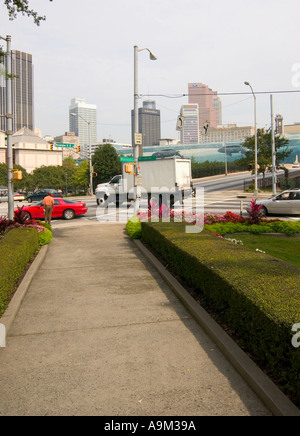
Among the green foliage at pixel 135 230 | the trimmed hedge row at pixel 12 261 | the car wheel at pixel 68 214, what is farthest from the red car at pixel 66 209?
the trimmed hedge row at pixel 12 261

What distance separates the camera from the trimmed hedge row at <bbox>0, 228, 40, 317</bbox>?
697cm

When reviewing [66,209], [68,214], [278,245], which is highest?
[66,209]

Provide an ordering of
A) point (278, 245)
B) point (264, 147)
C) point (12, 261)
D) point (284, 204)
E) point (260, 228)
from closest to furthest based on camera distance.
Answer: point (12, 261) < point (278, 245) < point (260, 228) < point (284, 204) < point (264, 147)

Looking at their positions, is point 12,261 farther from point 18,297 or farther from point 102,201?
point 102,201

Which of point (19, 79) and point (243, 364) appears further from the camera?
point (19, 79)

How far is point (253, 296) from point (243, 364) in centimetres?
79

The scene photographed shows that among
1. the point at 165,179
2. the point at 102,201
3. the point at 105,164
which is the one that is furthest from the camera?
the point at 105,164

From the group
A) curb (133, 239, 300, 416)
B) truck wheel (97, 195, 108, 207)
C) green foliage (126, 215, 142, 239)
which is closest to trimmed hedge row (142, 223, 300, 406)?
curb (133, 239, 300, 416)

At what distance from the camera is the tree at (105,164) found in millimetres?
69575

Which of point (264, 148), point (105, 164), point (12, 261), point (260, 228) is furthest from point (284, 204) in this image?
point (105, 164)

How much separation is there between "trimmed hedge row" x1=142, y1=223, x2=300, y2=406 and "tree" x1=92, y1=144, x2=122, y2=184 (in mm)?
61066

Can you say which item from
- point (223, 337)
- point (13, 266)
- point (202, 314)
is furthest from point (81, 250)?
point (223, 337)

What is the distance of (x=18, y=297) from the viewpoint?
26.4ft

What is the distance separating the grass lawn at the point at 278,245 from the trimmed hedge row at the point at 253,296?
3607 mm
